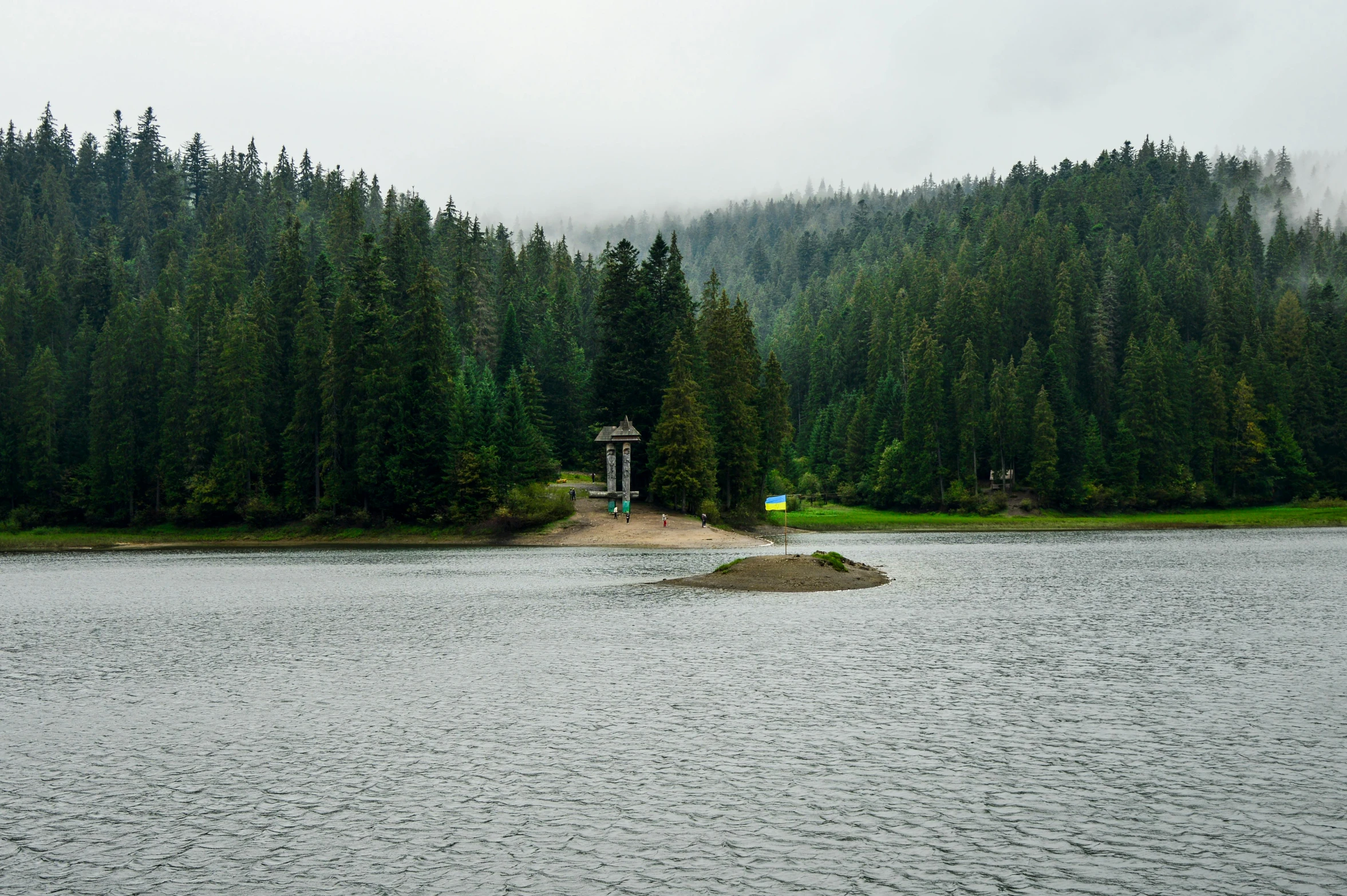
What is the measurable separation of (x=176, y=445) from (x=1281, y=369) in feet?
488

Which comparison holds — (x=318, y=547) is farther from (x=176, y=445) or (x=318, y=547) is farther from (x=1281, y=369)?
(x=1281, y=369)

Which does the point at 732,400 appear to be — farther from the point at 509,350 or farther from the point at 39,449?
the point at 39,449

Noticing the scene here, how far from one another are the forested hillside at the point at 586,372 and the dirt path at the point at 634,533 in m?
3.87

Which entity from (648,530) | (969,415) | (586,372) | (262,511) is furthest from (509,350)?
(969,415)

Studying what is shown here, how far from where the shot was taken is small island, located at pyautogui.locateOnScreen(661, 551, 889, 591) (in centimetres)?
4888

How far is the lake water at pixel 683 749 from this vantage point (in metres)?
12.5

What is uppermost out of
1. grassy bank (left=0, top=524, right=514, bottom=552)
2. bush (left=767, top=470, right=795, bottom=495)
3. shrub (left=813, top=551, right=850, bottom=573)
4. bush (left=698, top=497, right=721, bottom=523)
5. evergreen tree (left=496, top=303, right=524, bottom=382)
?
evergreen tree (left=496, top=303, right=524, bottom=382)

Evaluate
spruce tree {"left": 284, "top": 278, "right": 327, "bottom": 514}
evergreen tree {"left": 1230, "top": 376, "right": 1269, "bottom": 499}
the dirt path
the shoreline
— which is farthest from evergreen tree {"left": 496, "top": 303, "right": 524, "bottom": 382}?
evergreen tree {"left": 1230, "top": 376, "right": 1269, "bottom": 499}

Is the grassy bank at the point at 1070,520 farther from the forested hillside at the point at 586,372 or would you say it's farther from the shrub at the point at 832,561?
the shrub at the point at 832,561

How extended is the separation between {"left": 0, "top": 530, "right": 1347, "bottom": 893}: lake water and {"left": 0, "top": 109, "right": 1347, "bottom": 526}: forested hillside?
184 ft

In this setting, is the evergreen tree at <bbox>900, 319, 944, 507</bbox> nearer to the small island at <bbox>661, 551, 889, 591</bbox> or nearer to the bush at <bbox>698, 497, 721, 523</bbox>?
the bush at <bbox>698, 497, 721, 523</bbox>

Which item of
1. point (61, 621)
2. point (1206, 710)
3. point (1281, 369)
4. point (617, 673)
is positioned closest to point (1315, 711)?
point (1206, 710)

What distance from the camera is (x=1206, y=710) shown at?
68.2ft

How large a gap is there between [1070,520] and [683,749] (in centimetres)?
10980
